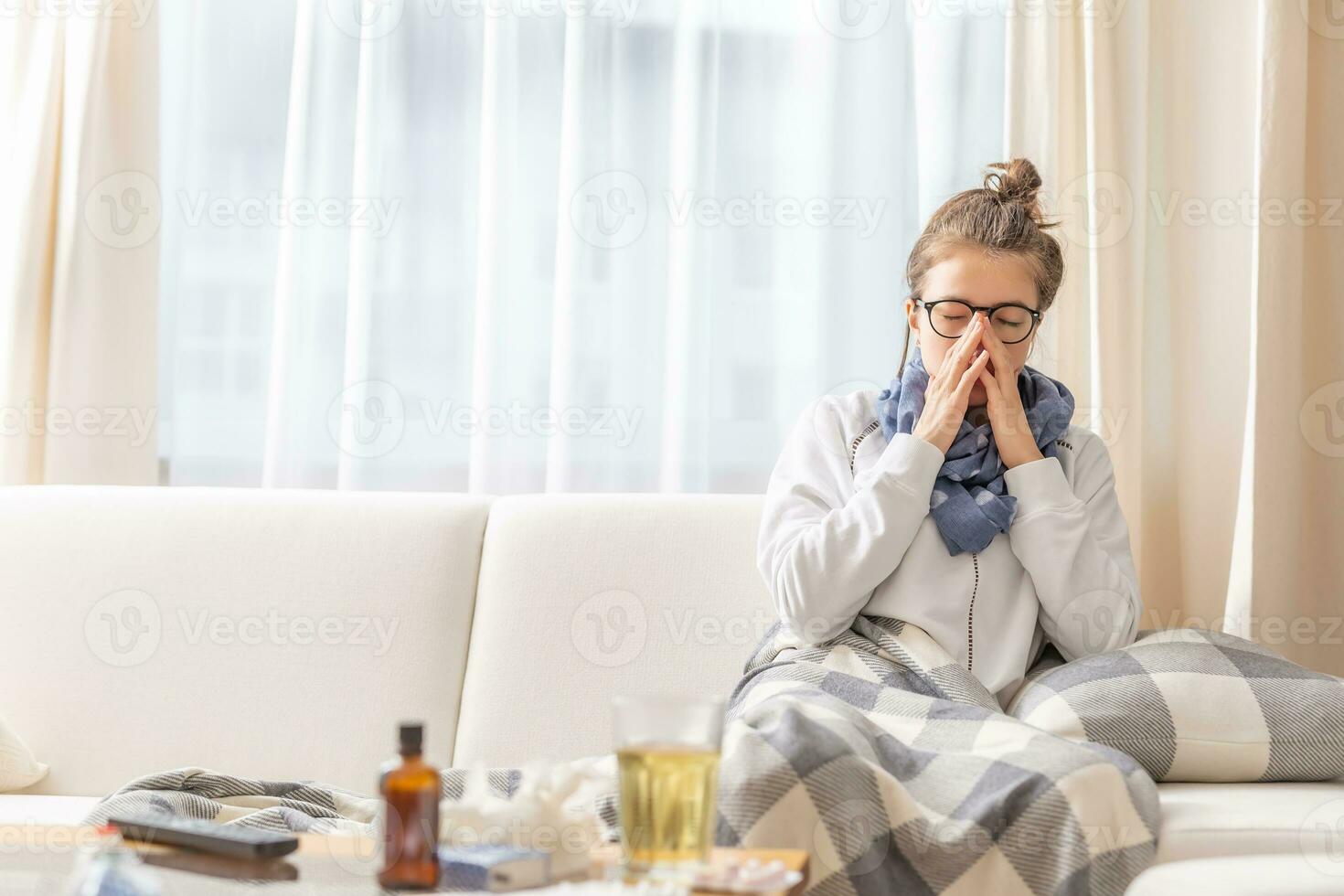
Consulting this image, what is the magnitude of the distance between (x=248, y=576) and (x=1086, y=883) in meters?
1.26

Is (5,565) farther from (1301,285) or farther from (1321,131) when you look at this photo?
(1321,131)

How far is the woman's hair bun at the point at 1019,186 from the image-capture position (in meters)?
1.84

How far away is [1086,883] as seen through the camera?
117 centimetres

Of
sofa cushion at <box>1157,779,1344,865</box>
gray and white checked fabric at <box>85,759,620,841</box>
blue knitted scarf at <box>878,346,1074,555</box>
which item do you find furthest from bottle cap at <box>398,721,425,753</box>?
blue knitted scarf at <box>878,346,1074,555</box>

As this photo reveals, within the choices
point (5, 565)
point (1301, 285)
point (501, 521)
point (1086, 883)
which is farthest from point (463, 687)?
point (1301, 285)

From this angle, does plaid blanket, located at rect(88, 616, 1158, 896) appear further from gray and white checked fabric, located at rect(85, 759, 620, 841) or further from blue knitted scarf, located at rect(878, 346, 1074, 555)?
blue knitted scarf, located at rect(878, 346, 1074, 555)

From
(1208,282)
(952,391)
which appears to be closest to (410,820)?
(952,391)

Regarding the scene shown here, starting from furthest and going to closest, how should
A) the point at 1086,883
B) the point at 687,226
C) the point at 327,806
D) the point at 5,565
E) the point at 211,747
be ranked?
the point at 687,226 < the point at 5,565 < the point at 211,747 < the point at 327,806 < the point at 1086,883

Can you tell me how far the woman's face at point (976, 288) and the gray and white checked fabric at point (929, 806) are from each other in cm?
65

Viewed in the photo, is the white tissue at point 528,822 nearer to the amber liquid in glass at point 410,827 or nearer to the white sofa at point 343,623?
the amber liquid in glass at point 410,827

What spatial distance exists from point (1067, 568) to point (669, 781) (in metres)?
0.98

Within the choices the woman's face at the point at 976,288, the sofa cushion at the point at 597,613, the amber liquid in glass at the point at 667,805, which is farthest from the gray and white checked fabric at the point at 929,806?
the woman's face at the point at 976,288

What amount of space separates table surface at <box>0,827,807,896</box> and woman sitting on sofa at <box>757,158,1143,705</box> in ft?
2.29

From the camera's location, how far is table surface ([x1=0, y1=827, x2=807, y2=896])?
2.81 feet
